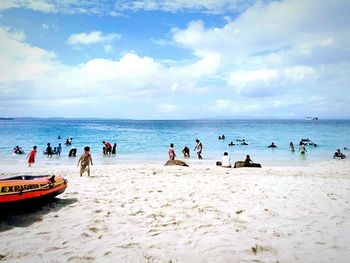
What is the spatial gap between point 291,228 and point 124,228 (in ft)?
12.9

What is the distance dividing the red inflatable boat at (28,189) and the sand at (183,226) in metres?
0.44

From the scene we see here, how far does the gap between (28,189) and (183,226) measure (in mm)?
4262

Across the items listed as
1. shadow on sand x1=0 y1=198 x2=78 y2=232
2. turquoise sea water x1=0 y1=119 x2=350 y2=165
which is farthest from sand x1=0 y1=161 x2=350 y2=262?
turquoise sea water x1=0 y1=119 x2=350 y2=165

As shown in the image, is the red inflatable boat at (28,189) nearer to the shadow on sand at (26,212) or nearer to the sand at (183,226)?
the shadow on sand at (26,212)

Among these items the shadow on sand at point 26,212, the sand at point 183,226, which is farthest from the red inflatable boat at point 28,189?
the sand at point 183,226

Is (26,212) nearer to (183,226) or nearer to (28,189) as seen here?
(28,189)

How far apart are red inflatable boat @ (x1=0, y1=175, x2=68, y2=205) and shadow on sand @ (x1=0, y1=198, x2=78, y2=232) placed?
0.67 ft

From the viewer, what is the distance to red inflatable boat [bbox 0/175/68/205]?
6852 millimetres

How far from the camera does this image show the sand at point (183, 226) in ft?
17.3

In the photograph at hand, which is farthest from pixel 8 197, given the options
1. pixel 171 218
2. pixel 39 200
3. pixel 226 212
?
pixel 226 212

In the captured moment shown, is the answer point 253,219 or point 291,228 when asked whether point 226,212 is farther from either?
point 291,228

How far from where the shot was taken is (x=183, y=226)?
21.7ft

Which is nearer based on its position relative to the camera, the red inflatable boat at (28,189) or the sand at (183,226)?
the sand at (183,226)

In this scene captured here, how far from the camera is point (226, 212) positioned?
7.68 m
